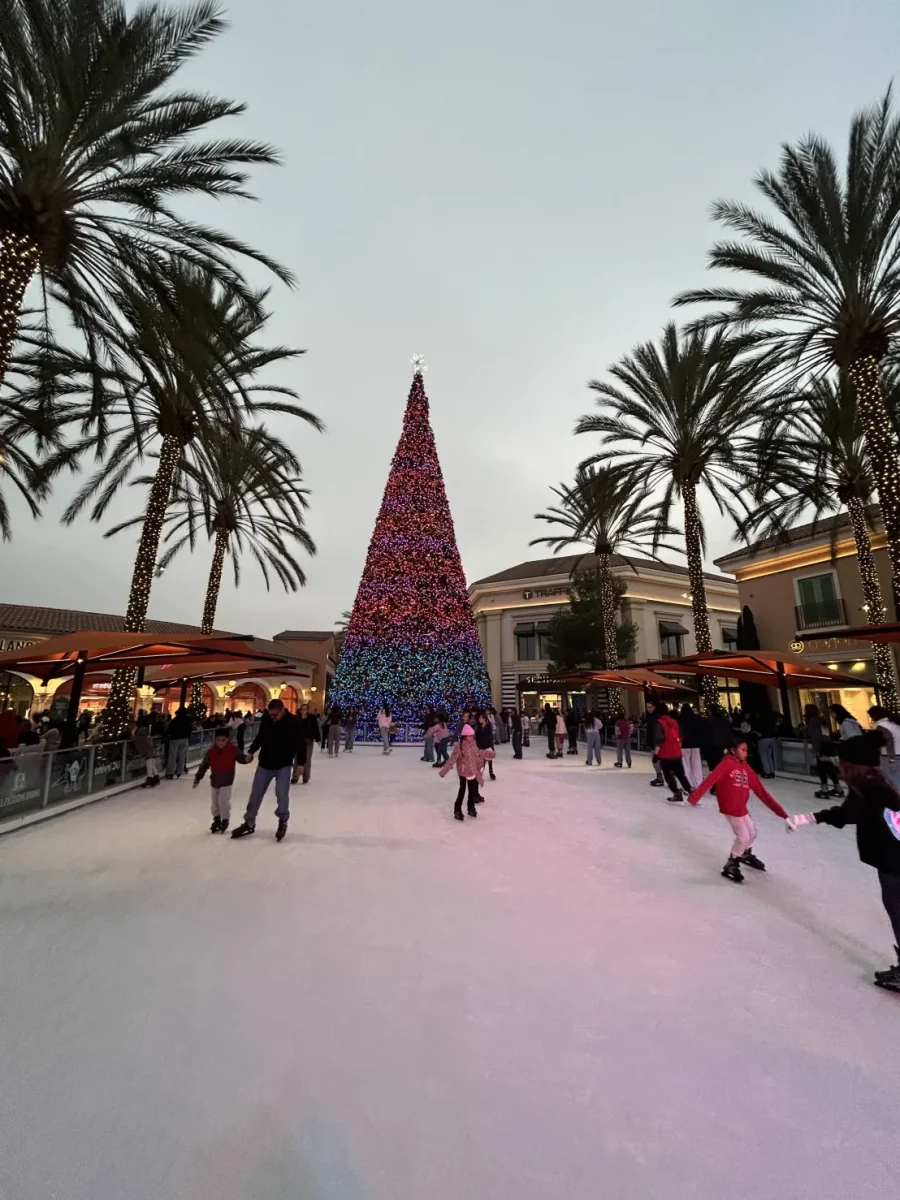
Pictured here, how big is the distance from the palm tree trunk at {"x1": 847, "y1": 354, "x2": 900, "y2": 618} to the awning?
92.3 feet

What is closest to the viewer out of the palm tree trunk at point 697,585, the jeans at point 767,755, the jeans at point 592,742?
the jeans at point 767,755

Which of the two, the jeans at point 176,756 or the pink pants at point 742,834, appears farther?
the jeans at point 176,756

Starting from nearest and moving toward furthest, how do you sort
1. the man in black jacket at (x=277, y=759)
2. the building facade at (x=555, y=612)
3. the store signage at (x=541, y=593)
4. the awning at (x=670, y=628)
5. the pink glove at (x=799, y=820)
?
the pink glove at (x=799, y=820) → the man in black jacket at (x=277, y=759) → the building facade at (x=555, y=612) → the awning at (x=670, y=628) → the store signage at (x=541, y=593)

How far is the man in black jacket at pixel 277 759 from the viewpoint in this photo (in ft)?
20.4

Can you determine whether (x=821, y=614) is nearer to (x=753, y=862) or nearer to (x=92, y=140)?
(x=753, y=862)

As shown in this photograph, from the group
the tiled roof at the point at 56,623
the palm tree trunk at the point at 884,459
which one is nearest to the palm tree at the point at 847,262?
the palm tree trunk at the point at 884,459

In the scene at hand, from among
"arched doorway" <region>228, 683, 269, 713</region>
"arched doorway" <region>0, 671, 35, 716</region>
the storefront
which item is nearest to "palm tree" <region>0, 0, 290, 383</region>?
"arched doorway" <region>0, 671, 35, 716</region>

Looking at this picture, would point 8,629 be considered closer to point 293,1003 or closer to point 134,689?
point 134,689

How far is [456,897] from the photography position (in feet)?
14.9

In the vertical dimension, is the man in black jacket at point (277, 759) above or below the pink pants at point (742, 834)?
above

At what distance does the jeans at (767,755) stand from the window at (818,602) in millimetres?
11970

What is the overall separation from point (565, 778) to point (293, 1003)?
9854mm

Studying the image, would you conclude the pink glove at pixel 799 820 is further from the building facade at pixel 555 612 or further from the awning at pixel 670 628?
the awning at pixel 670 628

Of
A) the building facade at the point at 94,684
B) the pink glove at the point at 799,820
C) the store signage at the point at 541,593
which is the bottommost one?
the pink glove at the point at 799,820
